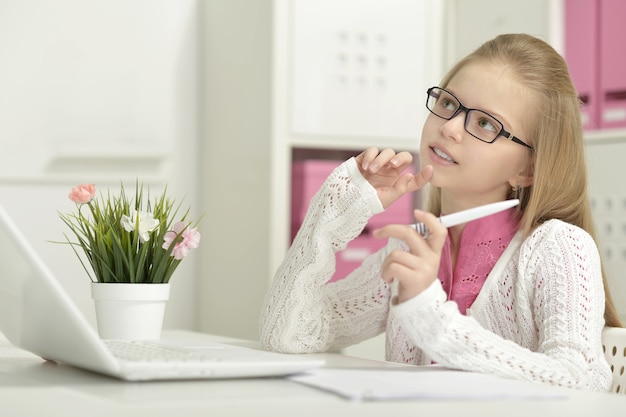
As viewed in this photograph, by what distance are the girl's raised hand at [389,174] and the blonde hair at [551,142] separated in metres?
0.19

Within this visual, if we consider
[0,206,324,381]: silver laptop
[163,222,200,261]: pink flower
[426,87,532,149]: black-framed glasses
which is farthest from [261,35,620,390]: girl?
[0,206,324,381]: silver laptop

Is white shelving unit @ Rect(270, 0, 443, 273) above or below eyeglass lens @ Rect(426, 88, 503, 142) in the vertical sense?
above

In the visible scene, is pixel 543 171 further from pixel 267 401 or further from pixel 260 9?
pixel 260 9

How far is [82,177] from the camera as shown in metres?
2.68

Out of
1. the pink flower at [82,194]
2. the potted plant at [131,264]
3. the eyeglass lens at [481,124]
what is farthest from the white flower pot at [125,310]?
the eyeglass lens at [481,124]

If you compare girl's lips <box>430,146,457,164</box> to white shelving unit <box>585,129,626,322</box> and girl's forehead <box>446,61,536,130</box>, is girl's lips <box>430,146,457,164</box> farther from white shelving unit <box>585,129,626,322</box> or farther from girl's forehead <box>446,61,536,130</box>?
white shelving unit <box>585,129,626,322</box>

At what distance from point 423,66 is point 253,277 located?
2.51 feet

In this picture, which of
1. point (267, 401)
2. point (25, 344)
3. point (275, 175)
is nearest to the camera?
point (267, 401)

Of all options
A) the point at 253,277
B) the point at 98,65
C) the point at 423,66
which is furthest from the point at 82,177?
the point at 423,66

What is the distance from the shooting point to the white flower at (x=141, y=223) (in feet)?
4.16

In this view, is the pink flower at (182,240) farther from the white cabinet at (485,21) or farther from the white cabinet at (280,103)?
the white cabinet at (485,21)

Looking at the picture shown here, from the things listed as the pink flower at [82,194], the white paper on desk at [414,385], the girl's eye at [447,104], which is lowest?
the white paper on desk at [414,385]

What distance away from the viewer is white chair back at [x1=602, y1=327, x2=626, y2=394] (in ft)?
4.00

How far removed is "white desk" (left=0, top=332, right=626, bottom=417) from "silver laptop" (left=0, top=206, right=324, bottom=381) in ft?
0.04
